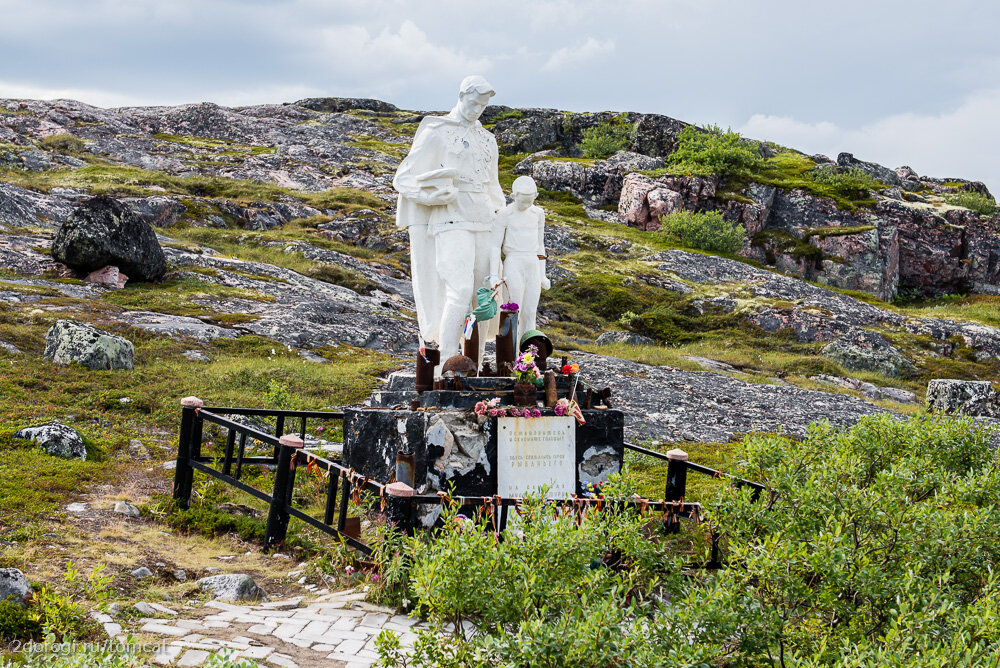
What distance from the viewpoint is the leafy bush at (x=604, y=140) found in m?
70.4

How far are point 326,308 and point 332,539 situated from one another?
17425 millimetres

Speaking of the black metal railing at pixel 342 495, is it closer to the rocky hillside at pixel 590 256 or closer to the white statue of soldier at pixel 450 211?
the white statue of soldier at pixel 450 211

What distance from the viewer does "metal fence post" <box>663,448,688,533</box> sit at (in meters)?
9.01

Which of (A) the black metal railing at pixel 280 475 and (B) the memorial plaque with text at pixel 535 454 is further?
(B) the memorial plaque with text at pixel 535 454

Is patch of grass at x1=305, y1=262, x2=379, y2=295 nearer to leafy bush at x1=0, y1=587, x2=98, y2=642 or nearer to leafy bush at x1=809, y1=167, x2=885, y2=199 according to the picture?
leafy bush at x1=0, y1=587, x2=98, y2=642

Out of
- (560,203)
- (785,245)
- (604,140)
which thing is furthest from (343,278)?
(604,140)

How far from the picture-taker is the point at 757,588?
4609 mm

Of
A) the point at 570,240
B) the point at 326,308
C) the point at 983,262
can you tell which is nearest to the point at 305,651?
the point at 326,308

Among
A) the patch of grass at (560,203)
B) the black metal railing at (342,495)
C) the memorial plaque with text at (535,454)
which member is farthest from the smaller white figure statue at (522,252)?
the patch of grass at (560,203)

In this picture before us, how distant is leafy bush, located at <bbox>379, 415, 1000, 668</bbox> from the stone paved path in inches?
47.0

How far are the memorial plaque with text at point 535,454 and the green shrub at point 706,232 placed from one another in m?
44.7

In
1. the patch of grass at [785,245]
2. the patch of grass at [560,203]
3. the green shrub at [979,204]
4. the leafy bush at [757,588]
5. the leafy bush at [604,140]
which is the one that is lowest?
the leafy bush at [757,588]

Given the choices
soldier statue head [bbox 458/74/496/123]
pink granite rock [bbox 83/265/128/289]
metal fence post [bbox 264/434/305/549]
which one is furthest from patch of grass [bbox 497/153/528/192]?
metal fence post [bbox 264/434/305/549]

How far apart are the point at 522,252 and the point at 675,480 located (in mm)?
3531
